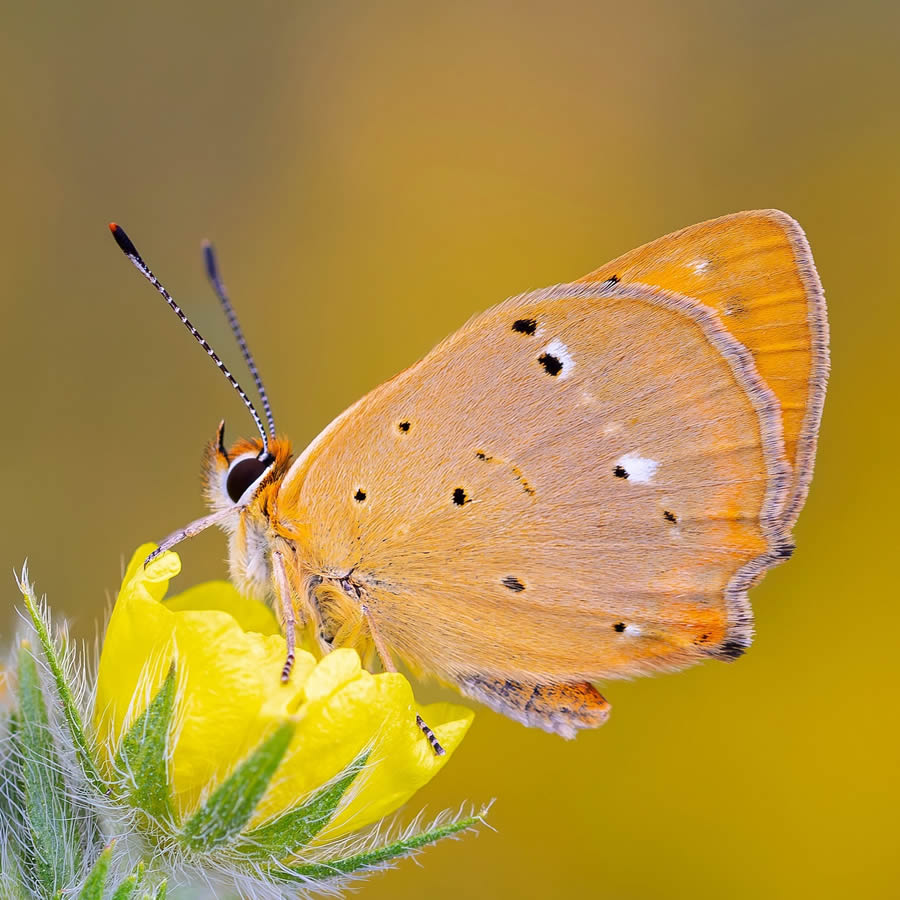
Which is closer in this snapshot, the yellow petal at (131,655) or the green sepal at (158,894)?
the green sepal at (158,894)

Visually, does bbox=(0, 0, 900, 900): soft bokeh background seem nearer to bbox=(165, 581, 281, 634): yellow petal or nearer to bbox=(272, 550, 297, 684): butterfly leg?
bbox=(165, 581, 281, 634): yellow petal

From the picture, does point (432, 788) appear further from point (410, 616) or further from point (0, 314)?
point (0, 314)

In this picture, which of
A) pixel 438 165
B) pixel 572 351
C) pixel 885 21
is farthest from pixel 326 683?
pixel 885 21

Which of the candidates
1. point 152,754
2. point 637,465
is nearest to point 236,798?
point 152,754

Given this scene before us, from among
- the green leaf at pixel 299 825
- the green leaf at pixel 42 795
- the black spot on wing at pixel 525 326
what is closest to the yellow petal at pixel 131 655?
the green leaf at pixel 42 795

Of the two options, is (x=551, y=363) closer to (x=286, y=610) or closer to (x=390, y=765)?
(x=286, y=610)

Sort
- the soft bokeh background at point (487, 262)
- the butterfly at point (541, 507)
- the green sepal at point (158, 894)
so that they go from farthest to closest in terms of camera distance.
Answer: the soft bokeh background at point (487, 262)
the butterfly at point (541, 507)
the green sepal at point (158, 894)

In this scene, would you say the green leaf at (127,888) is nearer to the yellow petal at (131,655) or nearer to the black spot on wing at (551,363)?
the yellow petal at (131,655)
